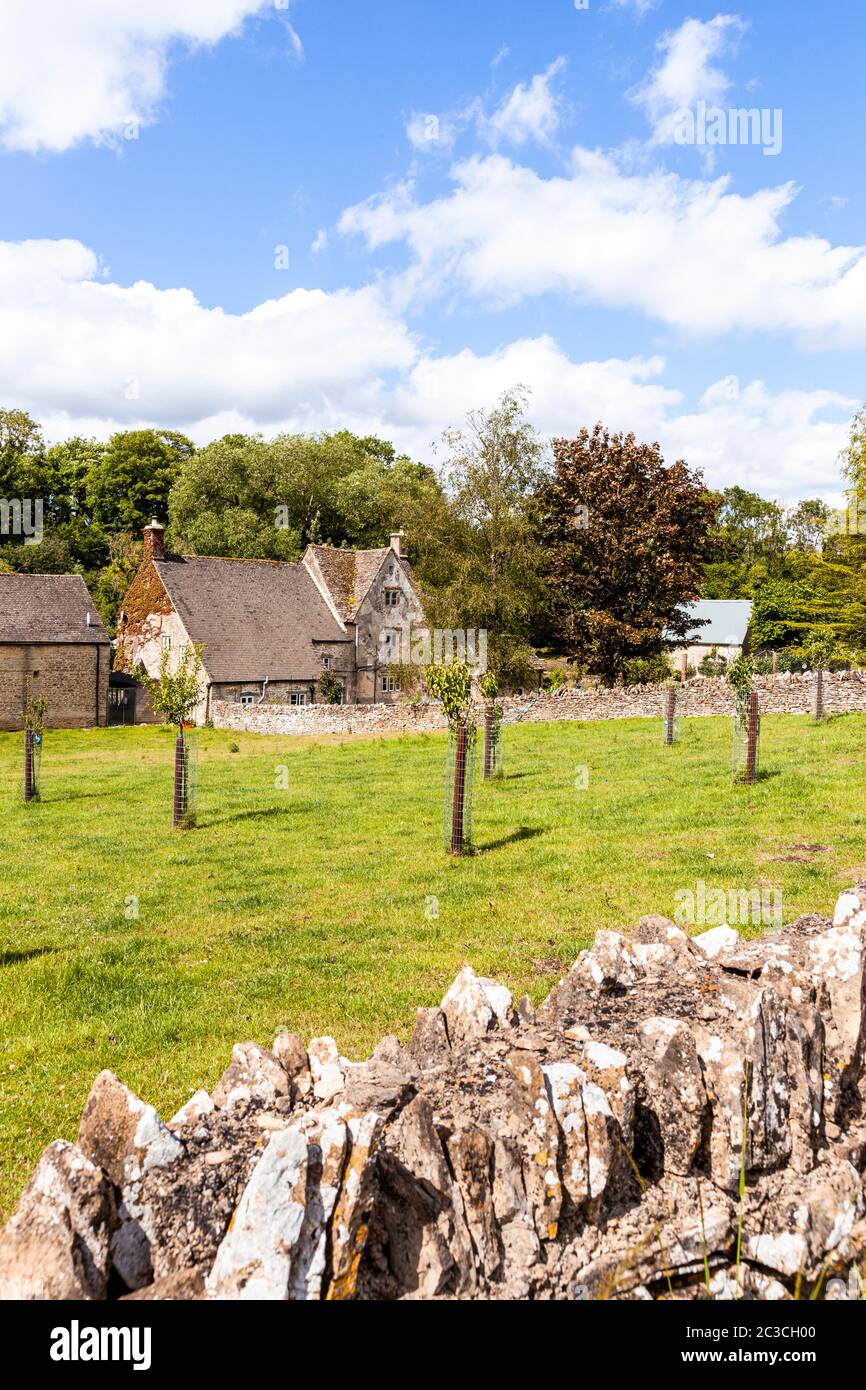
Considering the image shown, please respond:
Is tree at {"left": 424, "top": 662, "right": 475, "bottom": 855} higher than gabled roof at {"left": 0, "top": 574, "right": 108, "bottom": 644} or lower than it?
lower

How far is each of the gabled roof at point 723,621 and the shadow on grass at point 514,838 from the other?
50.4 meters

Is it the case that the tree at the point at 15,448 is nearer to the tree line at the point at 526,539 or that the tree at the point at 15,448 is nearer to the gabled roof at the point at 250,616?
the tree line at the point at 526,539

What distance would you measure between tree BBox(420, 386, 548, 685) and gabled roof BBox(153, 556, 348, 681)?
8515mm

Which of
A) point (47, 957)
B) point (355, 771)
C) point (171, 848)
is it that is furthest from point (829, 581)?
point (47, 957)

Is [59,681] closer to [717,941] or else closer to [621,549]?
[621,549]

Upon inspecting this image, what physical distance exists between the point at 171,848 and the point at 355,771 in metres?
10.4

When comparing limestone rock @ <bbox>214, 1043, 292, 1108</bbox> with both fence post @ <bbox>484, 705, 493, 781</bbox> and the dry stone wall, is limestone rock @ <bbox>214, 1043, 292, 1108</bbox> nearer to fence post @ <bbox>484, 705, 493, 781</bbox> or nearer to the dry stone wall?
the dry stone wall

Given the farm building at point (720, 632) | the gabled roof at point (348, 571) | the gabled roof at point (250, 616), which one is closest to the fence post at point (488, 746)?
the gabled roof at point (250, 616)

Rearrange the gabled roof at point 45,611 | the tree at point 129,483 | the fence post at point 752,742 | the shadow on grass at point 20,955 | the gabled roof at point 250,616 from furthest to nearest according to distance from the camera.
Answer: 1. the tree at point 129,483
2. the gabled roof at point 250,616
3. the gabled roof at point 45,611
4. the fence post at point 752,742
5. the shadow on grass at point 20,955

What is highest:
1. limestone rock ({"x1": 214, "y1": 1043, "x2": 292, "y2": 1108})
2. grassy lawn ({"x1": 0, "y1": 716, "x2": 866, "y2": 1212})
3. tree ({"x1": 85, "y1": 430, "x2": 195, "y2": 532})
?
tree ({"x1": 85, "y1": 430, "x2": 195, "y2": 532})

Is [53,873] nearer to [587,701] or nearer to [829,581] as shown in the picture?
[587,701]

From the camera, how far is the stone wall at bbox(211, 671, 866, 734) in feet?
121

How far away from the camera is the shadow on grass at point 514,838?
16.4 m

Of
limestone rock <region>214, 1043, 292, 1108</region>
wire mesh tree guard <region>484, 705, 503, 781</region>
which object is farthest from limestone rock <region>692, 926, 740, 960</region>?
wire mesh tree guard <region>484, 705, 503, 781</region>
